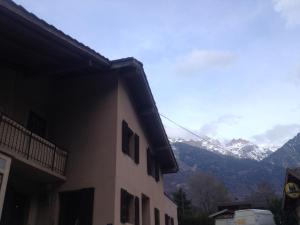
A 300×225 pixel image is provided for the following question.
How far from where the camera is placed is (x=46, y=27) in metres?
10.1

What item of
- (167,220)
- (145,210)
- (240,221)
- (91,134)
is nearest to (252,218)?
(240,221)

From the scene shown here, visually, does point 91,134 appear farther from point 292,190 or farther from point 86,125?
point 292,190

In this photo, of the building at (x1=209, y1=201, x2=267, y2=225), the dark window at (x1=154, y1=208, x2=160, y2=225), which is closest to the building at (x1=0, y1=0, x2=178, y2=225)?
the dark window at (x1=154, y1=208, x2=160, y2=225)

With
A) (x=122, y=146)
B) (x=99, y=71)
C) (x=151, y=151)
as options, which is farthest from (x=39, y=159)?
(x=151, y=151)

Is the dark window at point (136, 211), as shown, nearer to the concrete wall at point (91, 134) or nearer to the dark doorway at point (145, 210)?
the dark doorway at point (145, 210)

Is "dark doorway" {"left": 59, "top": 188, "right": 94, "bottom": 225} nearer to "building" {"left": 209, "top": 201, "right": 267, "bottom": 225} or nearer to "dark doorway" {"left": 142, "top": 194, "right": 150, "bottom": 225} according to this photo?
"dark doorway" {"left": 142, "top": 194, "right": 150, "bottom": 225}

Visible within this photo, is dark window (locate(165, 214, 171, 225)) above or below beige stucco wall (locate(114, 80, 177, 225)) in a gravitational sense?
below

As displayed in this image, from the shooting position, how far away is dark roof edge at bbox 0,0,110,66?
869 cm

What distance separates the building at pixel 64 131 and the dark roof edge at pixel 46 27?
0.10ft

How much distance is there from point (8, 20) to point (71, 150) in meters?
5.90

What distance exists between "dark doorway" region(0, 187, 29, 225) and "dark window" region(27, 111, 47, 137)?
7.80 feet

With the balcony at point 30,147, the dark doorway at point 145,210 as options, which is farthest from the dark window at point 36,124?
the dark doorway at point 145,210

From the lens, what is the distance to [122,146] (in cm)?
1396

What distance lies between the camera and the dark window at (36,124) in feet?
44.1
